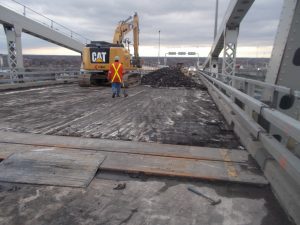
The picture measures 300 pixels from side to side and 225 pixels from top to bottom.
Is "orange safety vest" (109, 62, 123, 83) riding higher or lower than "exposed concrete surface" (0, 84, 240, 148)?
higher

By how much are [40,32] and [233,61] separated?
16.5 m

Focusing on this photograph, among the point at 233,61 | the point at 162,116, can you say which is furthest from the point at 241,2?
the point at 162,116

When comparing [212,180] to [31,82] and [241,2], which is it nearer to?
[241,2]

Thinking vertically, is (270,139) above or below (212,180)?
above

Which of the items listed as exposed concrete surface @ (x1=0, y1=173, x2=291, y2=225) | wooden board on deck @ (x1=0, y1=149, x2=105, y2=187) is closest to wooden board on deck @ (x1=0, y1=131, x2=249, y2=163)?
wooden board on deck @ (x1=0, y1=149, x2=105, y2=187)

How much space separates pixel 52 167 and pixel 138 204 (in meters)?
1.69

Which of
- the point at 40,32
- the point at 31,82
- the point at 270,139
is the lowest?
the point at 31,82

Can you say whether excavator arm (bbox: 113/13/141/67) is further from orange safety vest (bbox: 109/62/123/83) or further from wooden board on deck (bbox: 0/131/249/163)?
wooden board on deck (bbox: 0/131/249/163)

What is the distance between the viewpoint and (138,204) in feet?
12.7

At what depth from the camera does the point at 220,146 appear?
6.41m

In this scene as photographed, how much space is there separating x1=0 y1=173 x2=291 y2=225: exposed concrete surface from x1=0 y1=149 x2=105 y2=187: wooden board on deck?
0.16 metres

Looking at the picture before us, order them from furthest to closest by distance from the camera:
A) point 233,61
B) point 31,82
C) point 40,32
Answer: point 40,32 → point 31,82 → point 233,61

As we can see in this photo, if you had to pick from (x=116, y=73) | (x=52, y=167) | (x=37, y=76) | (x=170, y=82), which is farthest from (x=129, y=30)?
(x=52, y=167)

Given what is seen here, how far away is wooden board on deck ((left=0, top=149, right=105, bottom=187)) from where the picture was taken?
14.7 ft
